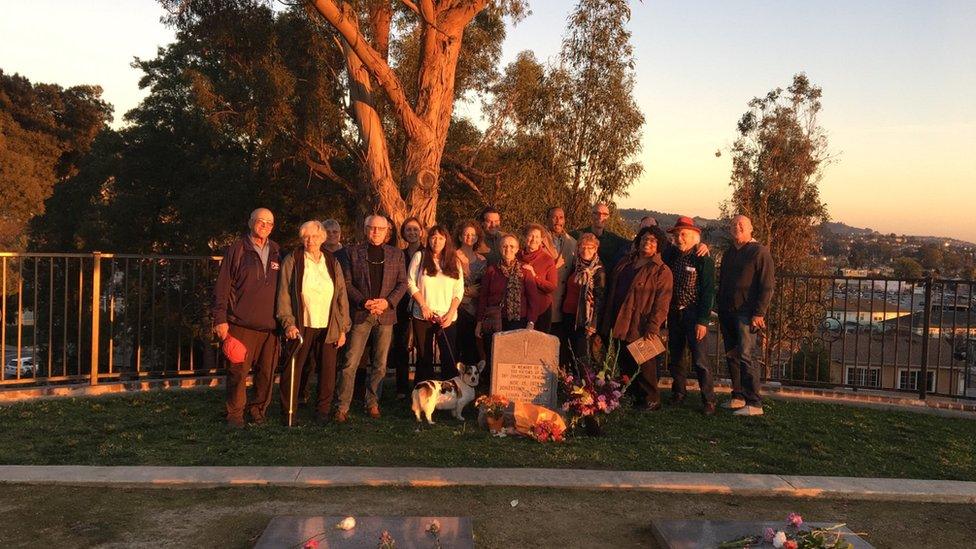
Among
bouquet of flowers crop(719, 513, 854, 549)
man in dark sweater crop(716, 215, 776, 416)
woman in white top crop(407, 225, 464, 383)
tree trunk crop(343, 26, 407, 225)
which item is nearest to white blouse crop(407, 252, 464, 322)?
woman in white top crop(407, 225, 464, 383)

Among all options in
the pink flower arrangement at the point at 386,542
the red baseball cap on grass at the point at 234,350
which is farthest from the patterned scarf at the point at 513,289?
the pink flower arrangement at the point at 386,542

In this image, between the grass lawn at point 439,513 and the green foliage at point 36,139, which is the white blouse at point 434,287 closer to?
the grass lawn at point 439,513

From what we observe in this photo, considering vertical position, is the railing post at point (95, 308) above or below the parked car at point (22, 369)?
above

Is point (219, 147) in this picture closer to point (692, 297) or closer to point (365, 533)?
point (692, 297)

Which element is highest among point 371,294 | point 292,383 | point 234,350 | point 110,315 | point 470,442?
point 371,294

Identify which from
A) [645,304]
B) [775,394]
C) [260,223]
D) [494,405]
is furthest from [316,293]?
[775,394]

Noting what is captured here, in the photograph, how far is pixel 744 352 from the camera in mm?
7273

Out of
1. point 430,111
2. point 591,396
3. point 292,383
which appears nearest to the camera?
point 591,396

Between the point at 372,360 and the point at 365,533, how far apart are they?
11.2ft

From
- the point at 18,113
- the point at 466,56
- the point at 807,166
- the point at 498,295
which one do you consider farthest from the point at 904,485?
the point at 18,113

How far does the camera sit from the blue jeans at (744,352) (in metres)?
7.23

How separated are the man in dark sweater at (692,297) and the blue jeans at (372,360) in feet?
9.96

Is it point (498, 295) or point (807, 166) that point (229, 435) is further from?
point (807, 166)

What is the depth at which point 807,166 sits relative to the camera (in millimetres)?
28781
